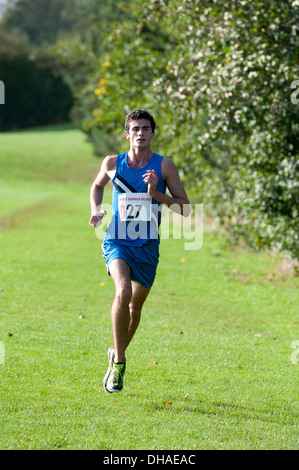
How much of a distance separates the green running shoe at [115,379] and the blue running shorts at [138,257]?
0.83 meters

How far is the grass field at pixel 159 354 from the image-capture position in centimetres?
503

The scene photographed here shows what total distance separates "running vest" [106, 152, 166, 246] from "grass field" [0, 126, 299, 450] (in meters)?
1.39

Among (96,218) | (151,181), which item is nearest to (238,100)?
(151,181)

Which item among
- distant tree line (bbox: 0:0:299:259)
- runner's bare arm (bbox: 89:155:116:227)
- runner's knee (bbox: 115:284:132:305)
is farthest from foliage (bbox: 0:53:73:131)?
runner's knee (bbox: 115:284:132:305)

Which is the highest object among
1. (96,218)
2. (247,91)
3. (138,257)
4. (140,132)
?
(247,91)

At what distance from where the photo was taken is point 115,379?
218 inches

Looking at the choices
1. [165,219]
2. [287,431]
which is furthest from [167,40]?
[287,431]

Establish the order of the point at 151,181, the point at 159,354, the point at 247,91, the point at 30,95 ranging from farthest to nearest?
1. the point at 30,95
2. the point at 247,91
3. the point at 159,354
4. the point at 151,181

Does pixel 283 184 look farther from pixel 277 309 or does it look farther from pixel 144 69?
pixel 144 69

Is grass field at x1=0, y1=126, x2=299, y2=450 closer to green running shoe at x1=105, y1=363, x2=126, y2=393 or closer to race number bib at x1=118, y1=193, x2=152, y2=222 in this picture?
green running shoe at x1=105, y1=363, x2=126, y2=393

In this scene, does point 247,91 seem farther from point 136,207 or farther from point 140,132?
point 136,207

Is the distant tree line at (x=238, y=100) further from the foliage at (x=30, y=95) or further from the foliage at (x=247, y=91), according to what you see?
the foliage at (x=30, y=95)

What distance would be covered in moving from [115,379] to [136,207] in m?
1.49

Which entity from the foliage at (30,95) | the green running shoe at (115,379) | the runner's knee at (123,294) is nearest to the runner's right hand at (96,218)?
the runner's knee at (123,294)
